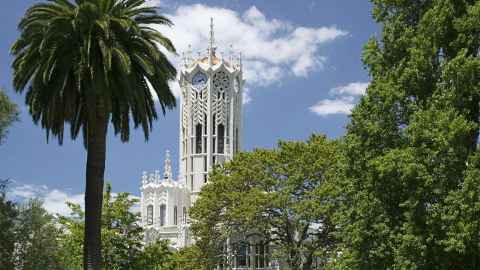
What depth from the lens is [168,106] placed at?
28703 millimetres

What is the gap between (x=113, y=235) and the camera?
43.8 m

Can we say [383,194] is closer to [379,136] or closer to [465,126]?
[379,136]

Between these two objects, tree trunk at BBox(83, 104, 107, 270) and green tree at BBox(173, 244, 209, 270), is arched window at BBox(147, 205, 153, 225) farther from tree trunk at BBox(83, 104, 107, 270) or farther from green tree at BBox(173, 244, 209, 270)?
tree trunk at BBox(83, 104, 107, 270)

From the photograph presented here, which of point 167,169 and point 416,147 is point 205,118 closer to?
point 167,169

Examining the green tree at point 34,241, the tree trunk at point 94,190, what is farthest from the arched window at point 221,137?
the tree trunk at point 94,190

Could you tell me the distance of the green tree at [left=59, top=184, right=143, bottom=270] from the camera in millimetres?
43312

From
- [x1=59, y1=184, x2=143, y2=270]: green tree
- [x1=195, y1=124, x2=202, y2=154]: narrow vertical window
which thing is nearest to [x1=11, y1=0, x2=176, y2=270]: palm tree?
[x1=59, y1=184, x2=143, y2=270]: green tree

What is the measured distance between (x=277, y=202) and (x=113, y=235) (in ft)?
47.8

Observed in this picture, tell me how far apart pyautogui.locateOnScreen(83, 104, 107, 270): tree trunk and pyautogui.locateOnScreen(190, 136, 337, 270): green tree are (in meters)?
27.9

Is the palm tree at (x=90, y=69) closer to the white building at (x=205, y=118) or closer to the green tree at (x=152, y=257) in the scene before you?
the green tree at (x=152, y=257)

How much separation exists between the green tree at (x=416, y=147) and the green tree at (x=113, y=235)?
1839 cm

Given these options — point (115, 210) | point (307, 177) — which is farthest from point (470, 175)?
point (307, 177)

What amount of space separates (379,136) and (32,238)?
17.5 metres

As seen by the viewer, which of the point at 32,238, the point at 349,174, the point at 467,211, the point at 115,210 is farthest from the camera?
the point at 115,210
